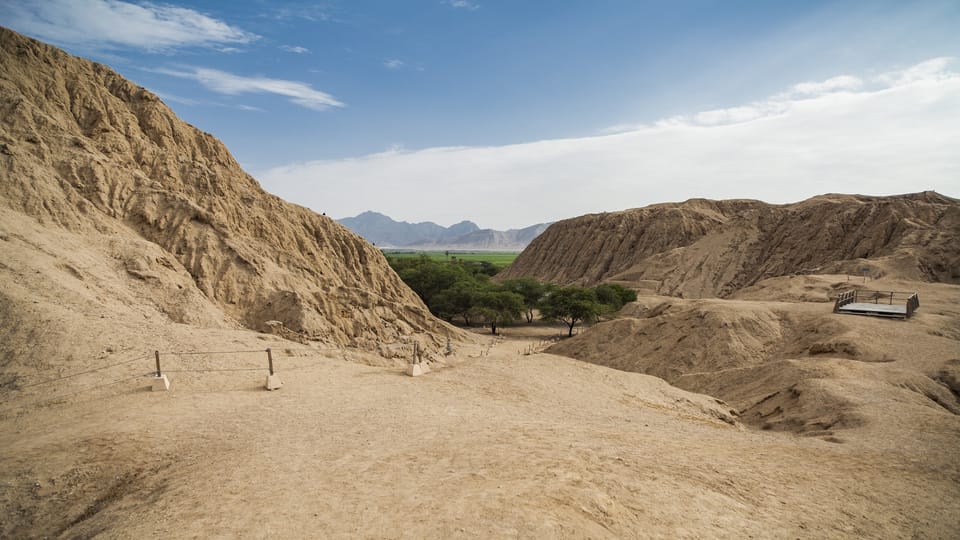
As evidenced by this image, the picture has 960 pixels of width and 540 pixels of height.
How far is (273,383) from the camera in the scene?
12.7 metres

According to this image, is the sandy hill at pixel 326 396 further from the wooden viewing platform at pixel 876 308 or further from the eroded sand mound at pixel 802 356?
the wooden viewing platform at pixel 876 308

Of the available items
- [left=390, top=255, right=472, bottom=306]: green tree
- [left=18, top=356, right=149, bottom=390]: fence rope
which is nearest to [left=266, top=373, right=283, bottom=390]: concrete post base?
[left=18, top=356, right=149, bottom=390]: fence rope

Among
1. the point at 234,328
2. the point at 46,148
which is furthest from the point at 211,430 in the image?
the point at 46,148

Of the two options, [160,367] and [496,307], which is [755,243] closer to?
[496,307]

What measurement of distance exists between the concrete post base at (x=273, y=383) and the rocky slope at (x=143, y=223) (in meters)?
5.77

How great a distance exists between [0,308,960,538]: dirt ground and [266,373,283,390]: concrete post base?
41cm

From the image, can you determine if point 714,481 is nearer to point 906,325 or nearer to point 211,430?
point 211,430

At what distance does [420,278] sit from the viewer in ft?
155

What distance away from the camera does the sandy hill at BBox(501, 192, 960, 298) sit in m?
41.8

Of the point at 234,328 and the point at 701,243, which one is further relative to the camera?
the point at 701,243

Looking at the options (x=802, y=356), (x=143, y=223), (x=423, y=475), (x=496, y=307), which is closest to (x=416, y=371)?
(x=423, y=475)

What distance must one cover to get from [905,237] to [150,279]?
58.4 meters

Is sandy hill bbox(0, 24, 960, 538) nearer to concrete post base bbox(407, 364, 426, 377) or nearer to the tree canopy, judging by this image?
concrete post base bbox(407, 364, 426, 377)

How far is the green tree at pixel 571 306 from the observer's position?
38.0 m
